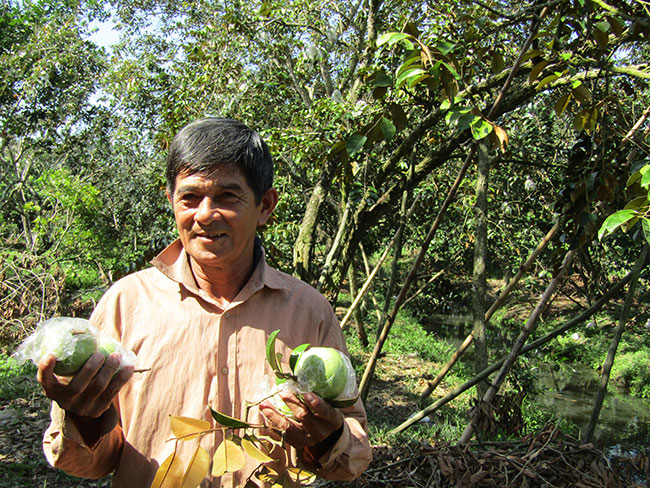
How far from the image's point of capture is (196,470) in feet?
3.85

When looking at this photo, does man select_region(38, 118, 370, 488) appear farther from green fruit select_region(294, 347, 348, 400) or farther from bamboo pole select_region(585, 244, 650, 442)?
bamboo pole select_region(585, 244, 650, 442)

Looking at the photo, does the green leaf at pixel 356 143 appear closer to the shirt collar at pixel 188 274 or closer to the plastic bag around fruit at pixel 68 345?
the shirt collar at pixel 188 274

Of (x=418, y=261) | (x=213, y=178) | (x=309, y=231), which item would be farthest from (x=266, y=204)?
(x=309, y=231)

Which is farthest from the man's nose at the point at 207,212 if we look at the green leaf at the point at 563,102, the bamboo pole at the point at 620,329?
the bamboo pole at the point at 620,329

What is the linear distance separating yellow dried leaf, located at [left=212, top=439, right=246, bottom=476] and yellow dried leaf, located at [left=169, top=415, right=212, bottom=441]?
6 cm

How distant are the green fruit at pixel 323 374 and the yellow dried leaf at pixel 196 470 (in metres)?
0.28

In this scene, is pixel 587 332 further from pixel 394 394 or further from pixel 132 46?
pixel 132 46

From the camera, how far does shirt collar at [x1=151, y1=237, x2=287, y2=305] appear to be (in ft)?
4.73

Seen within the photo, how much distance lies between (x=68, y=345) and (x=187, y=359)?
333 millimetres

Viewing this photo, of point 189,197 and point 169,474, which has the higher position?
point 189,197

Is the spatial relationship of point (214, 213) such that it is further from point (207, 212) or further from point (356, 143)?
point (356, 143)

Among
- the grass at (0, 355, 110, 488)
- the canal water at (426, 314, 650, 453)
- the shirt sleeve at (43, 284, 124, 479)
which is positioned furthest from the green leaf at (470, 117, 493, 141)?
the canal water at (426, 314, 650, 453)

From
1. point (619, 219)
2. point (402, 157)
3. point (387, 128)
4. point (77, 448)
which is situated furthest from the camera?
point (402, 157)

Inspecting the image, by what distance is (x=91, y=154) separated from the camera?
12148 millimetres
